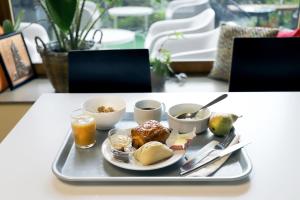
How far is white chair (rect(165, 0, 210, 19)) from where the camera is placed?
2494 mm

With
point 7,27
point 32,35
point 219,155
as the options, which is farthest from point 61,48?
point 219,155

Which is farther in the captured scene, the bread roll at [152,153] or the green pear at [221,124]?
the green pear at [221,124]

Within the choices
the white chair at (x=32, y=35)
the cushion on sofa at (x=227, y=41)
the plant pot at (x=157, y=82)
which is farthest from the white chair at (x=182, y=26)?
the white chair at (x=32, y=35)

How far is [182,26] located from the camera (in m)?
2.56

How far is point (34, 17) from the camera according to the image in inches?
100.0

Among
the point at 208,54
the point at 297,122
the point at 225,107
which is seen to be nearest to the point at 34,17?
the point at 208,54

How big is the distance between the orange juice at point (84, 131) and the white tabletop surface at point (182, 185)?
8 centimetres

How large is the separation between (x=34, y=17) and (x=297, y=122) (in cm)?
194

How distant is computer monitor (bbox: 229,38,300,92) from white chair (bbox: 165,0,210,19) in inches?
35.3

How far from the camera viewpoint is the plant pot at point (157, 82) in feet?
7.06

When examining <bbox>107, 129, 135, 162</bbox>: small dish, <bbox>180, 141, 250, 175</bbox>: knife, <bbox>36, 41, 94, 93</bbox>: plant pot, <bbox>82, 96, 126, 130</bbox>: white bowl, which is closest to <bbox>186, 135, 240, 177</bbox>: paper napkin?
<bbox>180, 141, 250, 175</bbox>: knife

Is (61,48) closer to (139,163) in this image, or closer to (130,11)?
(130,11)

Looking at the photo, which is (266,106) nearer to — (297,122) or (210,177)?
(297,122)

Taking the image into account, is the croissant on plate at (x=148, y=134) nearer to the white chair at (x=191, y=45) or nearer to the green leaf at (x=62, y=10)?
the green leaf at (x=62, y=10)
